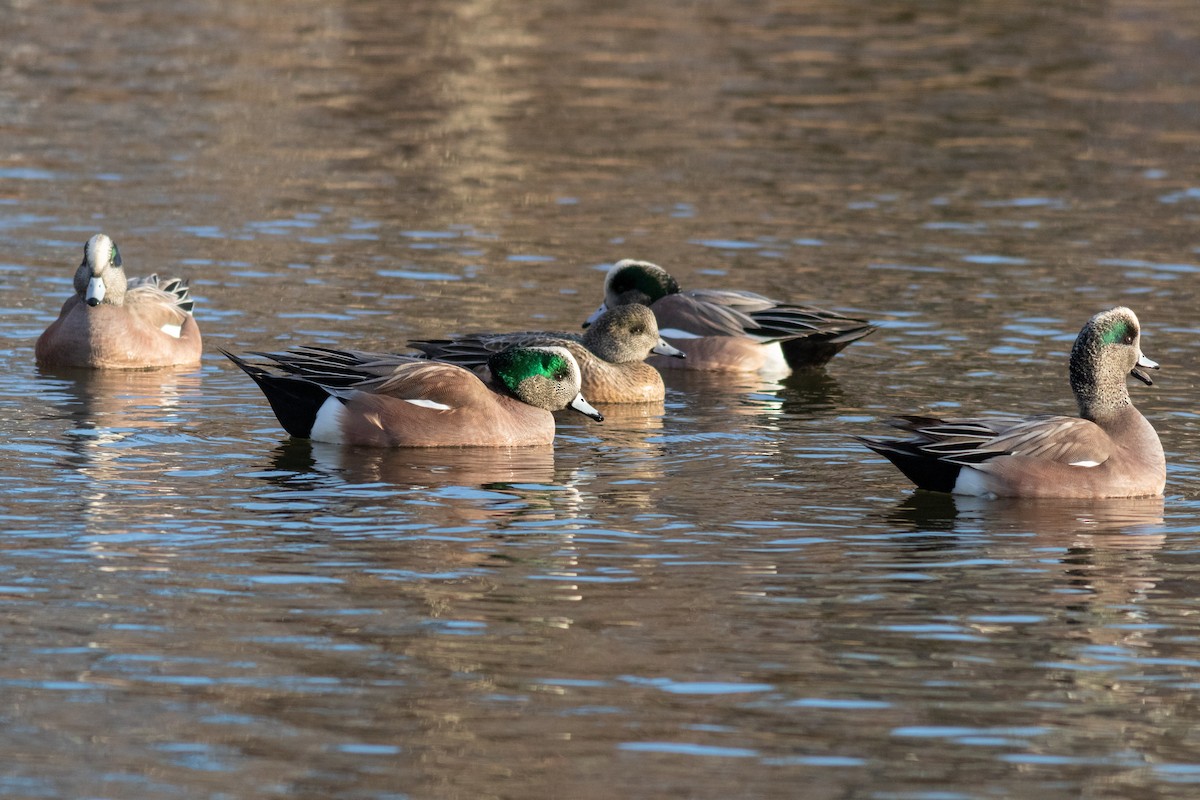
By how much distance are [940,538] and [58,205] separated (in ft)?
39.8

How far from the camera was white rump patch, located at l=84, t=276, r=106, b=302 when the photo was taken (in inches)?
575

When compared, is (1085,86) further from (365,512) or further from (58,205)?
(365,512)

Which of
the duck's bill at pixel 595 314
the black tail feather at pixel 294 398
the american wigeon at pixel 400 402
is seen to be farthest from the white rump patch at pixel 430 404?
the duck's bill at pixel 595 314

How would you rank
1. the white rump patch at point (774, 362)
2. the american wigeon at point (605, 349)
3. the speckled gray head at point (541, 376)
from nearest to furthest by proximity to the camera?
the speckled gray head at point (541, 376) → the american wigeon at point (605, 349) → the white rump patch at point (774, 362)

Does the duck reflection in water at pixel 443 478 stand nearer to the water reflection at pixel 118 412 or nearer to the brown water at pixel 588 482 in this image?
the brown water at pixel 588 482

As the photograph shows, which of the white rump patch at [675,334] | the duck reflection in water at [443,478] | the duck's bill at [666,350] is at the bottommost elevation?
the duck reflection in water at [443,478]

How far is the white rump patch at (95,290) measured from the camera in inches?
575

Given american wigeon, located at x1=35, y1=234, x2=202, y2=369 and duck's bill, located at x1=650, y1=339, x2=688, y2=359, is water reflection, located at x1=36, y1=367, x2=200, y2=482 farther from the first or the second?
duck's bill, located at x1=650, y1=339, x2=688, y2=359

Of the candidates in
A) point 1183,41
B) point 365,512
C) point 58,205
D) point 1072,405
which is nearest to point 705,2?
point 1183,41

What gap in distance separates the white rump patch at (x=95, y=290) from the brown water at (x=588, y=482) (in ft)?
1.98

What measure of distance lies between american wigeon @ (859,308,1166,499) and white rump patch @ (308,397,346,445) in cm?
318

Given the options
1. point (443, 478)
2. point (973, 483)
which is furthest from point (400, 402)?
point (973, 483)

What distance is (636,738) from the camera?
7.28m

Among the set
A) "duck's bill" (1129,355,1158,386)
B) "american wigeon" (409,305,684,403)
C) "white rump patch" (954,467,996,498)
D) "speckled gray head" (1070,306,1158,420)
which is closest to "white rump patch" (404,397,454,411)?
"american wigeon" (409,305,684,403)
